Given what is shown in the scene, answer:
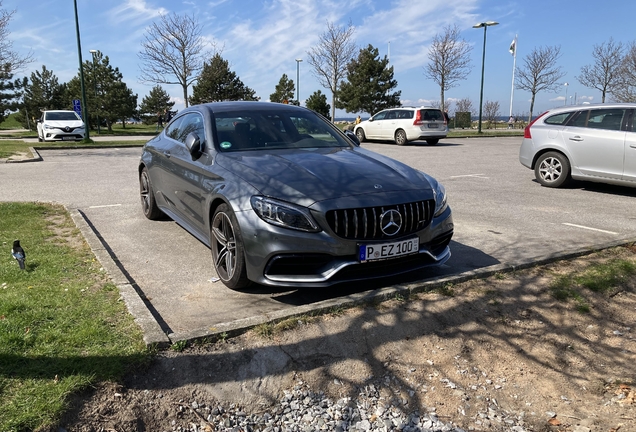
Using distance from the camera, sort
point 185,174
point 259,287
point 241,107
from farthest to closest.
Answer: point 241,107
point 185,174
point 259,287

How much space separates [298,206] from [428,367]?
144 centimetres

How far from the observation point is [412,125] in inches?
866

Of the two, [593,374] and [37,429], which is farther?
[593,374]

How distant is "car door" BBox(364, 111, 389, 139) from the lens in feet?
78.0

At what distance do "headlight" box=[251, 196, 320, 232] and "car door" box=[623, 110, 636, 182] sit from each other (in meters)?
7.47

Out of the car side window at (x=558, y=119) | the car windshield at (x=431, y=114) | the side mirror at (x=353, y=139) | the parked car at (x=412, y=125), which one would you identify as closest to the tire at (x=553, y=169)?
the car side window at (x=558, y=119)

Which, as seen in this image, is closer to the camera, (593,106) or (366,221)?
(366,221)

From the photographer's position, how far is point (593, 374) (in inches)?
131

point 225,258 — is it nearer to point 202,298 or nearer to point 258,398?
point 202,298

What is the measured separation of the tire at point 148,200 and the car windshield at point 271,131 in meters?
1.96

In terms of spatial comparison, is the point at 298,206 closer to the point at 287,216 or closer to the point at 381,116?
the point at 287,216

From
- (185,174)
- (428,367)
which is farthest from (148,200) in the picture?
(428,367)

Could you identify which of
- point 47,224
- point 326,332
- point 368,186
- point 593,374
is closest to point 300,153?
point 368,186

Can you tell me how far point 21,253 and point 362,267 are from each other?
3.02 m
